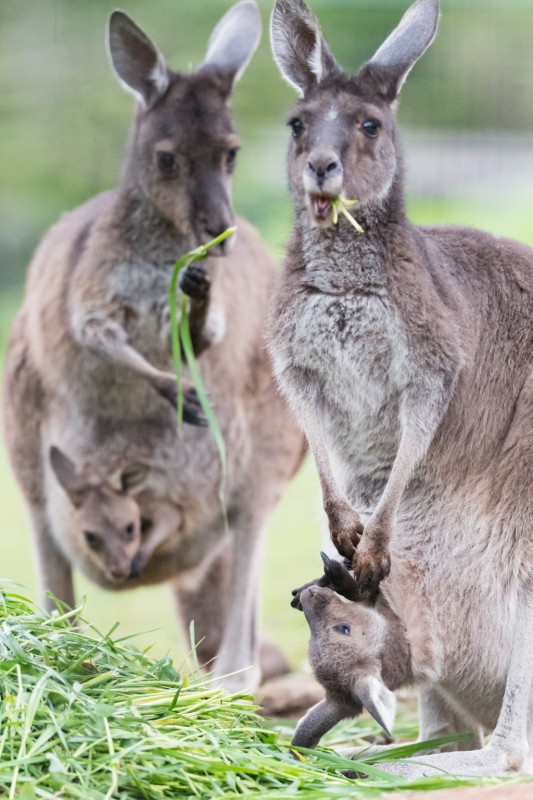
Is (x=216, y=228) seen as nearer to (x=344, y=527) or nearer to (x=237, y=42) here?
(x=237, y=42)

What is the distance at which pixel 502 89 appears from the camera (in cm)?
1039

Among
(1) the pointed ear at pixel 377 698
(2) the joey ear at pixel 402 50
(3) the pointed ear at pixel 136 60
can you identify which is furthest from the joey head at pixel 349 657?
(3) the pointed ear at pixel 136 60

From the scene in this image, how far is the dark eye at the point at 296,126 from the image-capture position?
12.2ft

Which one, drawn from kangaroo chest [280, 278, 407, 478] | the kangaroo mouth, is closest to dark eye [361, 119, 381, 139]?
the kangaroo mouth

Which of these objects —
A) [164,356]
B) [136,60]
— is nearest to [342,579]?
Result: [164,356]

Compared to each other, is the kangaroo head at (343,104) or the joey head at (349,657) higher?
the kangaroo head at (343,104)

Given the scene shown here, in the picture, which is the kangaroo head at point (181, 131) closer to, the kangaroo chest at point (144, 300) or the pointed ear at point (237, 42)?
the pointed ear at point (237, 42)

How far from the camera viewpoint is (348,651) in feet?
11.4

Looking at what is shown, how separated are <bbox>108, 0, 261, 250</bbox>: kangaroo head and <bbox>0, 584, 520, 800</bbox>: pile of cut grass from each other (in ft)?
6.30

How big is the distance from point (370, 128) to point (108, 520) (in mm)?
Result: 2286

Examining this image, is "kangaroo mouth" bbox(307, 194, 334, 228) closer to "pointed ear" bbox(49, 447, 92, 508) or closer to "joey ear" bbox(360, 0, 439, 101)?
"joey ear" bbox(360, 0, 439, 101)

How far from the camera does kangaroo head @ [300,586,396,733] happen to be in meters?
3.42

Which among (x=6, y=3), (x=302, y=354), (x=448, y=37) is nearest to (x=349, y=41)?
(x=448, y=37)

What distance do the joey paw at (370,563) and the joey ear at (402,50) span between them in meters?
1.22
